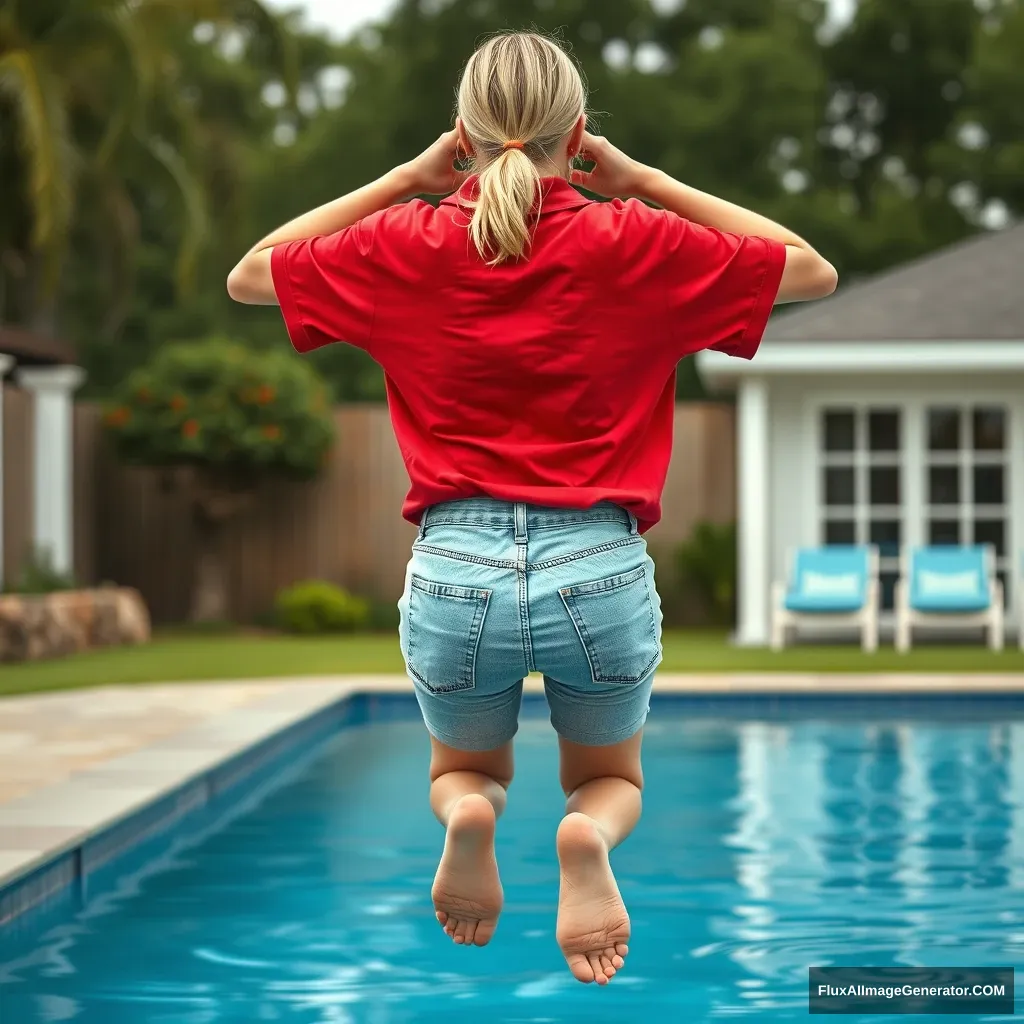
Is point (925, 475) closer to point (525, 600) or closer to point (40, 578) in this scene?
point (40, 578)

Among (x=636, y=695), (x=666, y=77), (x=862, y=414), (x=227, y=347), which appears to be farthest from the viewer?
(x=666, y=77)

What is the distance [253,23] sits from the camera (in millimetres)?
15203

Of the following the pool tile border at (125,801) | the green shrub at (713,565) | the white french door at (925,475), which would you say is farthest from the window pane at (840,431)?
the pool tile border at (125,801)

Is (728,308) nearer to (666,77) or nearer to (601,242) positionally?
(601,242)

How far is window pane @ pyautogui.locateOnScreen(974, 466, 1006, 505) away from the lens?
12.4m

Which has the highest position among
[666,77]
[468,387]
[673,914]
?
[666,77]

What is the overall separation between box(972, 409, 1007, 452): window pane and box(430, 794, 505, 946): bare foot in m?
10.6

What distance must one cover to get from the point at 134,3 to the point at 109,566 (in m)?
5.49

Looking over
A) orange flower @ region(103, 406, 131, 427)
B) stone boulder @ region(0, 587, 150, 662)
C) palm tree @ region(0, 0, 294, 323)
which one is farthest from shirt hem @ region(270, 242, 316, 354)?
orange flower @ region(103, 406, 131, 427)

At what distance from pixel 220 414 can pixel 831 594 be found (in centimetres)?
537

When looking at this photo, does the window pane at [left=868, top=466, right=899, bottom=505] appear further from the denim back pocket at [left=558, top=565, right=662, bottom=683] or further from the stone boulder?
the denim back pocket at [left=558, top=565, right=662, bottom=683]

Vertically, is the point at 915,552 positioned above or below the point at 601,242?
below

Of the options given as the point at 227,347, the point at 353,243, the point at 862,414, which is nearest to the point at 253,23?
the point at 227,347

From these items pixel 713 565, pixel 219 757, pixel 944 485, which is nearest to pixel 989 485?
pixel 944 485
